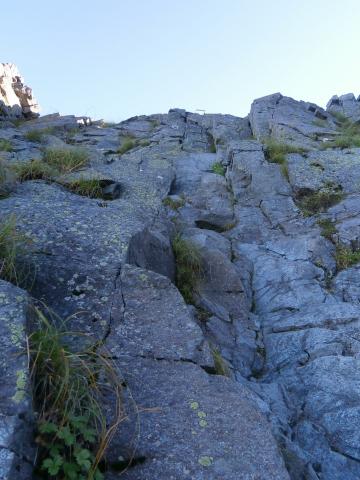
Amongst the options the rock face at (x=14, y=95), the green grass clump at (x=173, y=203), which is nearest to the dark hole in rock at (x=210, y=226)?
the green grass clump at (x=173, y=203)

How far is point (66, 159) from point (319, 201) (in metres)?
4.84

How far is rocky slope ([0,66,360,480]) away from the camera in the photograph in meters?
3.18

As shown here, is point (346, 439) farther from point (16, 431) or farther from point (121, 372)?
point (16, 431)

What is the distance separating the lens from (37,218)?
216 inches

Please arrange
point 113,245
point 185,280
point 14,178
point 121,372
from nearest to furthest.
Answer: point 121,372, point 113,245, point 185,280, point 14,178

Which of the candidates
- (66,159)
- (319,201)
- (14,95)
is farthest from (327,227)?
(14,95)

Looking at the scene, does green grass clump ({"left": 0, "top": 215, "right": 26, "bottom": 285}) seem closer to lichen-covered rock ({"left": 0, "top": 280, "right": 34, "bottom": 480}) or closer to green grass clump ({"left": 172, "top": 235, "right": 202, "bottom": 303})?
lichen-covered rock ({"left": 0, "top": 280, "right": 34, "bottom": 480})

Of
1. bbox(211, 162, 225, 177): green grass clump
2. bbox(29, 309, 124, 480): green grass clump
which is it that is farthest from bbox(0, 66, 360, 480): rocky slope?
bbox(211, 162, 225, 177): green grass clump

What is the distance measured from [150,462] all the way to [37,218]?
3282 millimetres

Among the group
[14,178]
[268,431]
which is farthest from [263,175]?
[268,431]

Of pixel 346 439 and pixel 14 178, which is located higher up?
pixel 14 178

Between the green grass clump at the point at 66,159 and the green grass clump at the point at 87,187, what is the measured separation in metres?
0.68

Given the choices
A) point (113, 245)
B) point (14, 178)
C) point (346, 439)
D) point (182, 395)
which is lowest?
point (346, 439)

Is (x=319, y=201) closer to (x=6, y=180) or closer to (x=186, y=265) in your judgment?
(x=186, y=265)
